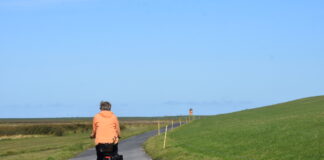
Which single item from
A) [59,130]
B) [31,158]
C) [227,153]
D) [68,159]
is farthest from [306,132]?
[59,130]

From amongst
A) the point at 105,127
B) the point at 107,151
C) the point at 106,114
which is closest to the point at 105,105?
the point at 106,114

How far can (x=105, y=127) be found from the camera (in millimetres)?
14867

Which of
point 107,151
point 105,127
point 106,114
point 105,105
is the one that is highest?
point 105,105

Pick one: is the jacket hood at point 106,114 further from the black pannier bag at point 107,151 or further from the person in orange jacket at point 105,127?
the black pannier bag at point 107,151

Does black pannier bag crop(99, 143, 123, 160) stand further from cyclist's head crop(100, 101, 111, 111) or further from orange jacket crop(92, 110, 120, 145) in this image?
cyclist's head crop(100, 101, 111, 111)

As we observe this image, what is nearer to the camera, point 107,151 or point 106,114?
point 107,151

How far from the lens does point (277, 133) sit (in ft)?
103

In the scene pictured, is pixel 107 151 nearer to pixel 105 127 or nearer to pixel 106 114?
pixel 105 127

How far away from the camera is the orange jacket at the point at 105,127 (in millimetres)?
14859

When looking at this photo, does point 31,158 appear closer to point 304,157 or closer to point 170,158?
point 170,158

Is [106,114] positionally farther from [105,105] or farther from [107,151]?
[107,151]

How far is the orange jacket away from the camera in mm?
14859

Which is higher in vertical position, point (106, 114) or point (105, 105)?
point (105, 105)

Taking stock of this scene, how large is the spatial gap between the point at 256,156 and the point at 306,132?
252 inches
